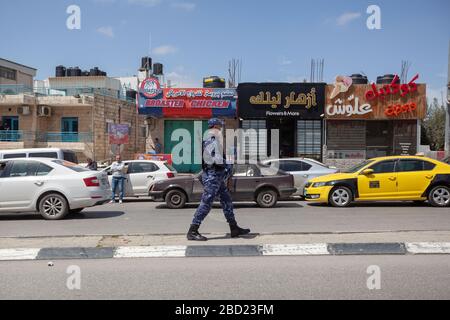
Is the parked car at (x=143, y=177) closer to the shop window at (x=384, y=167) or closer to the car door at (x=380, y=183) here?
the car door at (x=380, y=183)

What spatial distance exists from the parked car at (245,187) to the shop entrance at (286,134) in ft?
34.8

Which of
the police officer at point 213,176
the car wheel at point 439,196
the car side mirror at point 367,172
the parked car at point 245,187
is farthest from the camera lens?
the parked car at point 245,187

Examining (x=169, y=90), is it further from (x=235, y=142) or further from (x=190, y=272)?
(x=190, y=272)

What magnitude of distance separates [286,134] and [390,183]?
11604 mm

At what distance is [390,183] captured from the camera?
12102 mm

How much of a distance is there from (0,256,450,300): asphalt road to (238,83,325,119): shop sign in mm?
15967

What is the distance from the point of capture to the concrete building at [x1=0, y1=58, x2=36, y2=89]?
4034cm

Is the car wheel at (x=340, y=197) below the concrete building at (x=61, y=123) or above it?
below

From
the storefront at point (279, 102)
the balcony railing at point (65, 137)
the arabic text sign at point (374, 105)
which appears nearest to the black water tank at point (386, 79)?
the arabic text sign at point (374, 105)

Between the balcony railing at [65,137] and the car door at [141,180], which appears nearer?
the car door at [141,180]

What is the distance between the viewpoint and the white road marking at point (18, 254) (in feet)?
21.7

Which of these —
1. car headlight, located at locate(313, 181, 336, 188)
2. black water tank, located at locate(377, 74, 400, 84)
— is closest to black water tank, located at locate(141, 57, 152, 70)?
black water tank, located at locate(377, 74, 400, 84)

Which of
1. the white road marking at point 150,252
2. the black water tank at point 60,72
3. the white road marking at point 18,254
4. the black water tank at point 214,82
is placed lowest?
the white road marking at point 18,254

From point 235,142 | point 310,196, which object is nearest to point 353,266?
point 310,196
